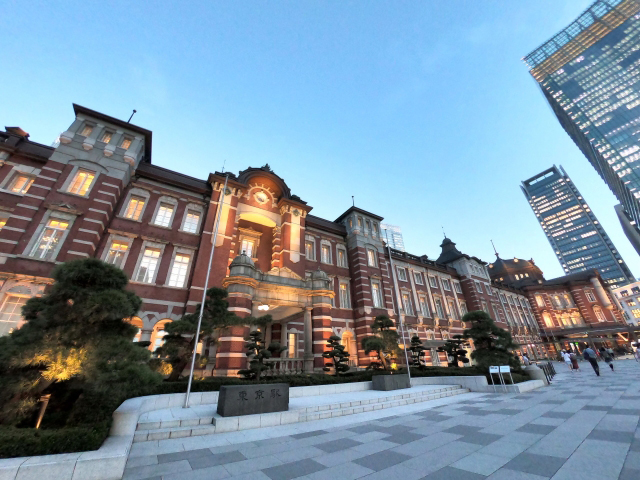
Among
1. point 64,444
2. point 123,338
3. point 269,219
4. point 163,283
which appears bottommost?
point 64,444

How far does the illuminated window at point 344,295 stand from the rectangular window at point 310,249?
3.90 metres

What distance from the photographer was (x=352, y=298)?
23.9 m

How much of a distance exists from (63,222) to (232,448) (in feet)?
53.3

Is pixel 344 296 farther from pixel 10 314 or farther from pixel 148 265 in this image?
pixel 10 314

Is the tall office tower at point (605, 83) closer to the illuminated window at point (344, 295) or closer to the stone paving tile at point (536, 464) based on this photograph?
the illuminated window at point (344, 295)

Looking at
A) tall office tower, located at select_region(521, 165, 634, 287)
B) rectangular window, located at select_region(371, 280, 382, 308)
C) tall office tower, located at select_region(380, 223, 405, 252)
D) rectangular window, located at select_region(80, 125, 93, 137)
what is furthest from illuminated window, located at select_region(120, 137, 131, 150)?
tall office tower, located at select_region(521, 165, 634, 287)

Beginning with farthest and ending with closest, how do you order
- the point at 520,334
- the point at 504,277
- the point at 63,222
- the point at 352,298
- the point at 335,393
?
the point at 504,277 < the point at 520,334 < the point at 352,298 < the point at 63,222 < the point at 335,393

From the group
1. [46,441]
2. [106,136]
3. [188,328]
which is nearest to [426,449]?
[46,441]

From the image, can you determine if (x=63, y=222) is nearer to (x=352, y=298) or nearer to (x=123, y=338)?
(x=123, y=338)

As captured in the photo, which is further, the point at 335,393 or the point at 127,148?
the point at 127,148

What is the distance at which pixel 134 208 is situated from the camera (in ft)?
56.3

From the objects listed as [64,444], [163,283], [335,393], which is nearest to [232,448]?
[64,444]

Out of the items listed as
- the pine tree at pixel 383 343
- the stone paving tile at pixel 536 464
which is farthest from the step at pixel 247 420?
the stone paving tile at pixel 536 464

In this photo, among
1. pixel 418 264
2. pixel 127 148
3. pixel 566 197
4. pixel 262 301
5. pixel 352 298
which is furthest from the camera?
pixel 566 197
